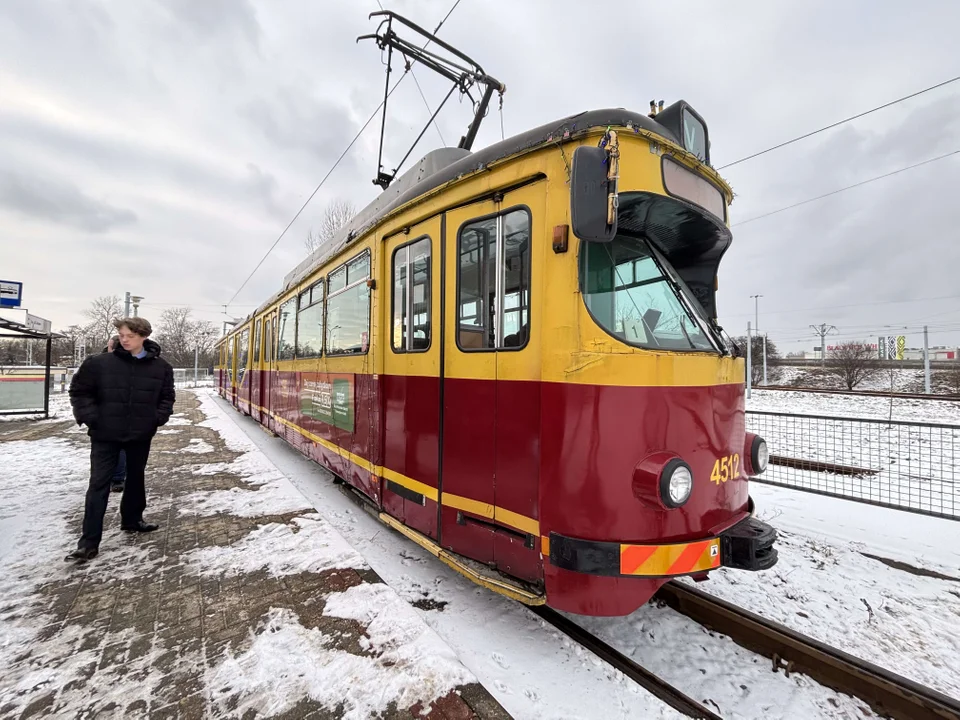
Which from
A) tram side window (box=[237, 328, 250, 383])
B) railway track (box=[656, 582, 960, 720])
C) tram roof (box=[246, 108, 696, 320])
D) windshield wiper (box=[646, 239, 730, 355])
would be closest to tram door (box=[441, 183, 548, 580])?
tram roof (box=[246, 108, 696, 320])

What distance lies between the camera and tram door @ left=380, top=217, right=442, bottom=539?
3.41 m

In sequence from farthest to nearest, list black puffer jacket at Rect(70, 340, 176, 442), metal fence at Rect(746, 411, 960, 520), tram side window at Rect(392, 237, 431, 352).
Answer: metal fence at Rect(746, 411, 960, 520), black puffer jacket at Rect(70, 340, 176, 442), tram side window at Rect(392, 237, 431, 352)

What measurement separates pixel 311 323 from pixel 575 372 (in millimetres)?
4837

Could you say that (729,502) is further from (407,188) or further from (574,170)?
(407,188)

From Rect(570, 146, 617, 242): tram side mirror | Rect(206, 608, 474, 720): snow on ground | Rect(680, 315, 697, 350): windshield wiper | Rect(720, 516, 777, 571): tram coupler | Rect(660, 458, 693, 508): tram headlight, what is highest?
Rect(570, 146, 617, 242): tram side mirror

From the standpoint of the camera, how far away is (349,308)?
16.0ft

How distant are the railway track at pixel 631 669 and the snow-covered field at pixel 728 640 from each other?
74mm

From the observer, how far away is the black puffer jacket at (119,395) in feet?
12.2

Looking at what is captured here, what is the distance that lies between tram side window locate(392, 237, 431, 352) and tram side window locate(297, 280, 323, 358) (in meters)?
Answer: 2.25

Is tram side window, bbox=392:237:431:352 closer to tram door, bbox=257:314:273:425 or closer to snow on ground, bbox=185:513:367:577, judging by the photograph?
snow on ground, bbox=185:513:367:577

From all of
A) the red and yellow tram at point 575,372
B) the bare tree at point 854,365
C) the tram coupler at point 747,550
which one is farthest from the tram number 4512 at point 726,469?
the bare tree at point 854,365

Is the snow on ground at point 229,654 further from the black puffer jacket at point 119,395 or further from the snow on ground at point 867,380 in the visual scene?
the snow on ground at point 867,380

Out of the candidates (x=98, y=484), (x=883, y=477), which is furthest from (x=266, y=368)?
(x=883, y=477)

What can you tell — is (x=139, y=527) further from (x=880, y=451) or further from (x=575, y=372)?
(x=880, y=451)
